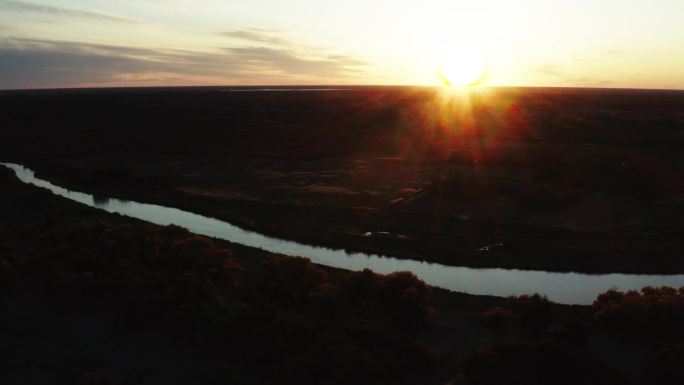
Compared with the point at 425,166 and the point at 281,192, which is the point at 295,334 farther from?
the point at 425,166

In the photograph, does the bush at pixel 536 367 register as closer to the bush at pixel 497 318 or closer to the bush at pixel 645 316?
the bush at pixel 497 318

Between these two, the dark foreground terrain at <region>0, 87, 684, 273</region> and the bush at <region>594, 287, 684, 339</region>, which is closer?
the bush at <region>594, 287, 684, 339</region>

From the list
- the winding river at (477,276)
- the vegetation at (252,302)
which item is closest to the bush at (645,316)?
the winding river at (477,276)

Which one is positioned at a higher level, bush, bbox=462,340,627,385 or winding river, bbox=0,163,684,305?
bush, bbox=462,340,627,385

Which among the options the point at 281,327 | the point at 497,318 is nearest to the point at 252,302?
the point at 281,327

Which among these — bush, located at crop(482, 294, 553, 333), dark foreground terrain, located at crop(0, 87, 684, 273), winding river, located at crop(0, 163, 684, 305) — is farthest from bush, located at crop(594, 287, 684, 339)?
dark foreground terrain, located at crop(0, 87, 684, 273)

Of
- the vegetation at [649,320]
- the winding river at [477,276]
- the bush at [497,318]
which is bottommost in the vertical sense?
the winding river at [477,276]

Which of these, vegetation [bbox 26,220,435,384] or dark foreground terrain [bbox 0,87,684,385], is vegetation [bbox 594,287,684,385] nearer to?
dark foreground terrain [bbox 0,87,684,385]

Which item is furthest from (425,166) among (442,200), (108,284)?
(108,284)
